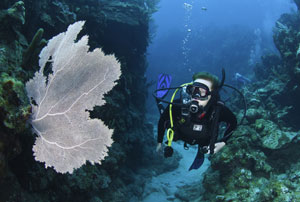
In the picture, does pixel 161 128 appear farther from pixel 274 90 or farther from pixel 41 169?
pixel 274 90

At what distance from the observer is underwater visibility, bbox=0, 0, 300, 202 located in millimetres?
2277

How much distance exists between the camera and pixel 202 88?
3.21 metres

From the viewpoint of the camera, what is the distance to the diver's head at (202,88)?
321cm

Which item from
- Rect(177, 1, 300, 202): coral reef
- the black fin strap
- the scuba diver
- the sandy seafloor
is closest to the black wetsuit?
the scuba diver

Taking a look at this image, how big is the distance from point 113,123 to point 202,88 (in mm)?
3556

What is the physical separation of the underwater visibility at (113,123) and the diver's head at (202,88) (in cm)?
2

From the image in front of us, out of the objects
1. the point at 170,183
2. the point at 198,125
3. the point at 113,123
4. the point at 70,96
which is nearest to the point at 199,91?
the point at 198,125

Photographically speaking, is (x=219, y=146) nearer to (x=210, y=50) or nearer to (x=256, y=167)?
(x=256, y=167)

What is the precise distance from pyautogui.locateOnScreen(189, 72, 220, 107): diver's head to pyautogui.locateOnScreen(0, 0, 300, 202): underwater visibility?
0.02m

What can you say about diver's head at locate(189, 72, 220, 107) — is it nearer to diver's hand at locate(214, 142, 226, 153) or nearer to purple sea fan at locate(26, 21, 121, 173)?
diver's hand at locate(214, 142, 226, 153)

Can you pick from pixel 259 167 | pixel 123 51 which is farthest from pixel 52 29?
pixel 259 167

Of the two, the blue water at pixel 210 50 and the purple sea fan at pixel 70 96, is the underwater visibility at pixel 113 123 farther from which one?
the blue water at pixel 210 50

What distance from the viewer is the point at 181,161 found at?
10297 mm

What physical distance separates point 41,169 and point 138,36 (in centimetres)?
803
